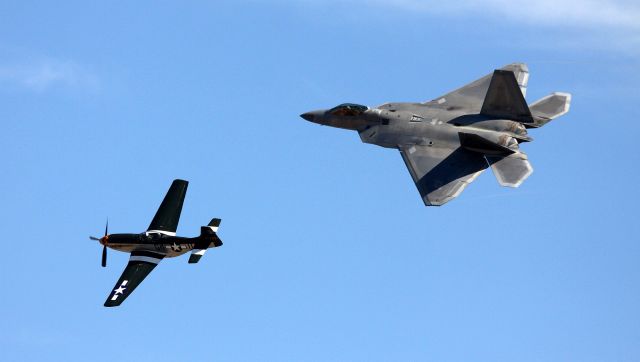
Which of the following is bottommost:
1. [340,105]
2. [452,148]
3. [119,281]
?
[119,281]

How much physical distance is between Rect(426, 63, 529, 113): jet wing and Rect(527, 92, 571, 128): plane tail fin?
67.8 inches

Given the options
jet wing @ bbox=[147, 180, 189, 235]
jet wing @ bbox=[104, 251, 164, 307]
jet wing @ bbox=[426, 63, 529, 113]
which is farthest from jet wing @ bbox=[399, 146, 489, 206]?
jet wing @ bbox=[104, 251, 164, 307]

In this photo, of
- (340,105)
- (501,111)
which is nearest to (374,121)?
(340,105)

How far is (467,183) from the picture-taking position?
70.1 m

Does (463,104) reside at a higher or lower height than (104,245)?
higher

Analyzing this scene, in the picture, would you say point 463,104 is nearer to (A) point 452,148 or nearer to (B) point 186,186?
(A) point 452,148

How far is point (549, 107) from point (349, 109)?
42.2 feet

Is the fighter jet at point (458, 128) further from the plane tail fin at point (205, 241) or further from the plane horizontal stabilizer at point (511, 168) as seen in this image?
the plane tail fin at point (205, 241)

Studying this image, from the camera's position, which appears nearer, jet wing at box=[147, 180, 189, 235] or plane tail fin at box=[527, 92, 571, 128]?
plane tail fin at box=[527, 92, 571, 128]

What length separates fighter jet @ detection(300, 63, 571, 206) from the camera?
70.4m

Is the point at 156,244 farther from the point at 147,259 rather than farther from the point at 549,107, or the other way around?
the point at 549,107

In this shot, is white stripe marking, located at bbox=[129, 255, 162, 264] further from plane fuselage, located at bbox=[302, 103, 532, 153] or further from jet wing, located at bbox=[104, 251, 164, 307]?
plane fuselage, located at bbox=[302, 103, 532, 153]

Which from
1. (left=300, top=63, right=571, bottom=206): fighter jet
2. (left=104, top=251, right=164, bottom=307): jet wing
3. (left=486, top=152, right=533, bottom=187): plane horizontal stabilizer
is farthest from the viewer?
(left=104, top=251, right=164, bottom=307): jet wing

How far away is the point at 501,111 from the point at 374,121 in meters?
8.19
